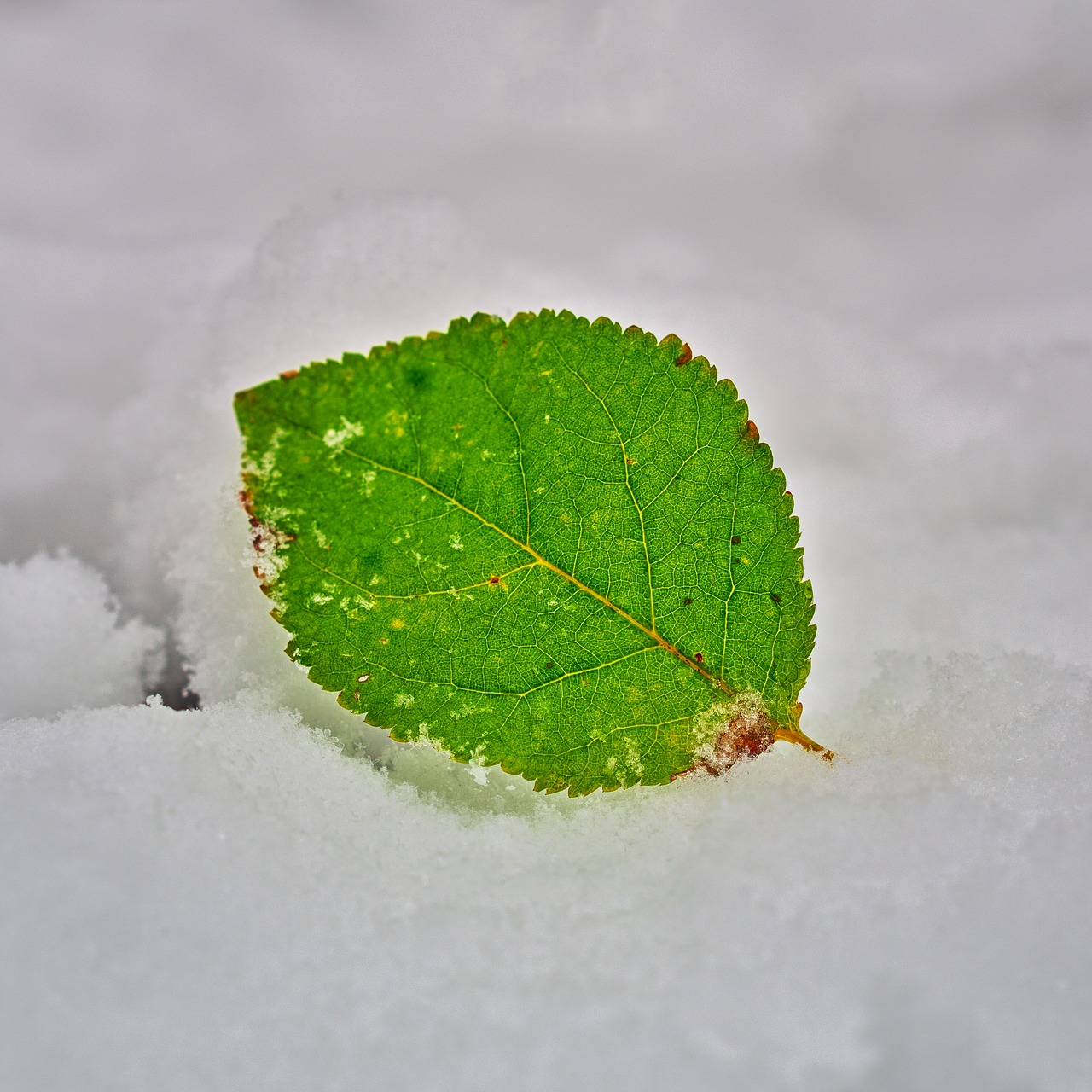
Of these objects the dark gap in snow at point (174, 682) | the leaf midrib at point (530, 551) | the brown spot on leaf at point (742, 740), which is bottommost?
the dark gap in snow at point (174, 682)

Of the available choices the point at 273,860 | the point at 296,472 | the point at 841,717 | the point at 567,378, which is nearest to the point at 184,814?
the point at 273,860

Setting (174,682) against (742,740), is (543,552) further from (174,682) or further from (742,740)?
(174,682)

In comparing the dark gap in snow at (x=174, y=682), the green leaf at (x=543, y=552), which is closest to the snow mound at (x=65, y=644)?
the dark gap in snow at (x=174, y=682)

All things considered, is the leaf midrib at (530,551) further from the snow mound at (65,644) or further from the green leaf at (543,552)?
the snow mound at (65,644)

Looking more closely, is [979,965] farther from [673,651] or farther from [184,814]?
[184,814]

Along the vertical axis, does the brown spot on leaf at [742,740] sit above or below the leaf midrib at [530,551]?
below

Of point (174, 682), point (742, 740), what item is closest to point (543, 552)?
point (742, 740)

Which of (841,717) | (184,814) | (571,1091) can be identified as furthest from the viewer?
(841,717)

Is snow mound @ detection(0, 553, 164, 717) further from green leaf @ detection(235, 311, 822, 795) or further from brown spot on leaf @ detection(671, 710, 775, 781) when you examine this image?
brown spot on leaf @ detection(671, 710, 775, 781)
